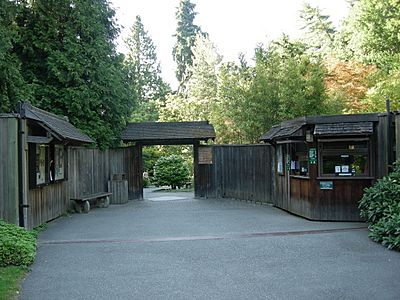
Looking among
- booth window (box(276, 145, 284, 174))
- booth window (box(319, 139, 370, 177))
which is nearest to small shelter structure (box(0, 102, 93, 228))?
booth window (box(276, 145, 284, 174))

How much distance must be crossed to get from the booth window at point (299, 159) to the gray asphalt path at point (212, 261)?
57.2 inches

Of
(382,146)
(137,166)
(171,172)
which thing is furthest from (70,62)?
(382,146)

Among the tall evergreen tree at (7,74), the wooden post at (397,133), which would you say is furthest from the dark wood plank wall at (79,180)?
the wooden post at (397,133)

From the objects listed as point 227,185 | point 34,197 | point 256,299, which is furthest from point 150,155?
point 256,299

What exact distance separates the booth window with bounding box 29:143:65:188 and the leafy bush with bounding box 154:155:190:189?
1431 centimetres

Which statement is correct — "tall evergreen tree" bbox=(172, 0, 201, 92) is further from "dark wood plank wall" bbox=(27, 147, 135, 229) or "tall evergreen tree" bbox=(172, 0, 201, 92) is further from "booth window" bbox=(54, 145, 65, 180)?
"booth window" bbox=(54, 145, 65, 180)

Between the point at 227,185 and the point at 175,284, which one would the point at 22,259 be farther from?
the point at 227,185

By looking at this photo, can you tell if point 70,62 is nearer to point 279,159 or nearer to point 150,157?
point 279,159

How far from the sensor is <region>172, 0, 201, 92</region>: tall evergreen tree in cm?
5069

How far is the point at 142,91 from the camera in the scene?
5012cm

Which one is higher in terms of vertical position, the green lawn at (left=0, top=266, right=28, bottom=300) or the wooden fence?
the wooden fence

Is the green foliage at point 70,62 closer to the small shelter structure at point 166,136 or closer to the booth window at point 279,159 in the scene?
the small shelter structure at point 166,136

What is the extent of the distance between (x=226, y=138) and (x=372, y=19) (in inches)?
395

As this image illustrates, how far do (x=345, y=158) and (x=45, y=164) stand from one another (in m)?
8.12
